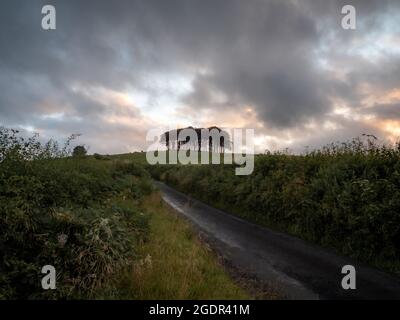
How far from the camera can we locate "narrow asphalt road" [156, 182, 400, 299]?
8.06 metres

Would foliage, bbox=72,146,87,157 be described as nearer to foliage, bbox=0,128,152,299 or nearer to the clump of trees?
foliage, bbox=0,128,152,299

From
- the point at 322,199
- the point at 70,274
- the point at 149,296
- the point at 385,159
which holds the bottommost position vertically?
the point at 149,296

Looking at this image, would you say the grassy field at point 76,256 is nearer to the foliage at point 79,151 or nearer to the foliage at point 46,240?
the foliage at point 46,240

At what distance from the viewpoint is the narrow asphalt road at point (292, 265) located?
26.5 ft

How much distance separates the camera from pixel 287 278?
8938 millimetres

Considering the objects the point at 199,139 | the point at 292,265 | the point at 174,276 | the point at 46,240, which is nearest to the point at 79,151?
the point at 46,240

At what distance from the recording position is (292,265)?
1001 cm

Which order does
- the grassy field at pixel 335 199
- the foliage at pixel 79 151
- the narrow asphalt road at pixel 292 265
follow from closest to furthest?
the narrow asphalt road at pixel 292 265, the grassy field at pixel 335 199, the foliage at pixel 79 151

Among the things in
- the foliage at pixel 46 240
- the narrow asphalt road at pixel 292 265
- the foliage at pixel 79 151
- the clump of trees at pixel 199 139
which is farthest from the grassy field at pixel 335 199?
the clump of trees at pixel 199 139

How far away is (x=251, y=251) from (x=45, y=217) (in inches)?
270

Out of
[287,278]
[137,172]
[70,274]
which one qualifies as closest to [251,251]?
[287,278]

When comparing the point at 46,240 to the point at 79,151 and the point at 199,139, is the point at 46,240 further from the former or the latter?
the point at 199,139

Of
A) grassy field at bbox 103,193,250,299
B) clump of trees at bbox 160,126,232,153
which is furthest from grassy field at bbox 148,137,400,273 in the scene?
clump of trees at bbox 160,126,232,153
